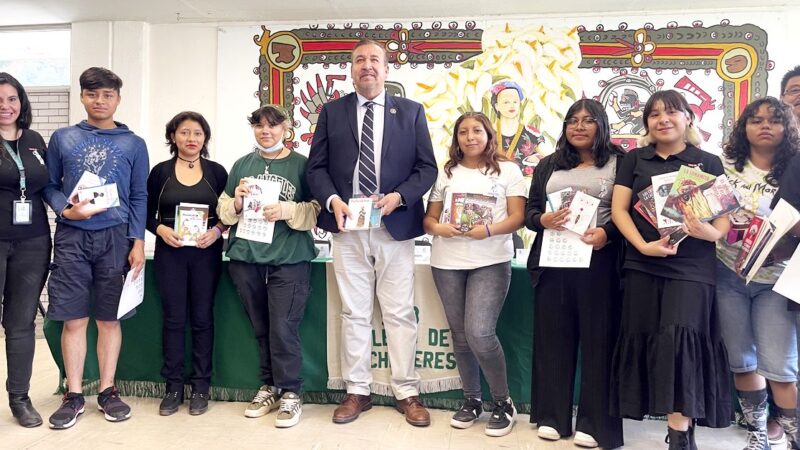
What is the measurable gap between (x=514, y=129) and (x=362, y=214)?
9.39 feet

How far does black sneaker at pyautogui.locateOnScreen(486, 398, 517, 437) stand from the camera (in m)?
2.51

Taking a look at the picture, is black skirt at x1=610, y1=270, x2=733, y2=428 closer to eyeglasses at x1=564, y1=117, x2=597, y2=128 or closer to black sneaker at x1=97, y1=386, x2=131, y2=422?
eyeglasses at x1=564, y1=117, x2=597, y2=128

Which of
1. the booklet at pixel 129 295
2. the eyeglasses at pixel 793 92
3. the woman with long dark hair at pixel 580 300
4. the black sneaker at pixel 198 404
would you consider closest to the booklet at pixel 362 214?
the woman with long dark hair at pixel 580 300

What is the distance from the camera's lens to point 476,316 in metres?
2.49

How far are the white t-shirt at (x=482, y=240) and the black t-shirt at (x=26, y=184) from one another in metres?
1.93

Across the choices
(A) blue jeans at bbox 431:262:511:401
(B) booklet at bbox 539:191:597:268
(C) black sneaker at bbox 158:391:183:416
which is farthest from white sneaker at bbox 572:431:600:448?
(C) black sneaker at bbox 158:391:183:416

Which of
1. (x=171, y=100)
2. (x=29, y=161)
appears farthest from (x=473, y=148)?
(x=171, y=100)

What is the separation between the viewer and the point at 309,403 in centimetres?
297

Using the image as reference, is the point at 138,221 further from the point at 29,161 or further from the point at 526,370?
the point at 526,370

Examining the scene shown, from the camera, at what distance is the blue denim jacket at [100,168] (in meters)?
2.61

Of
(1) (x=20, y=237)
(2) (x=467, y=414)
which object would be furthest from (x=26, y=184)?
(2) (x=467, y=414)

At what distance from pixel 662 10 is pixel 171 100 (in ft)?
15.4

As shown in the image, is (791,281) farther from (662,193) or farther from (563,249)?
(563,249)

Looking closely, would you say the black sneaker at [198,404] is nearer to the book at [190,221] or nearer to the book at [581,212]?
the book at [190,221]
